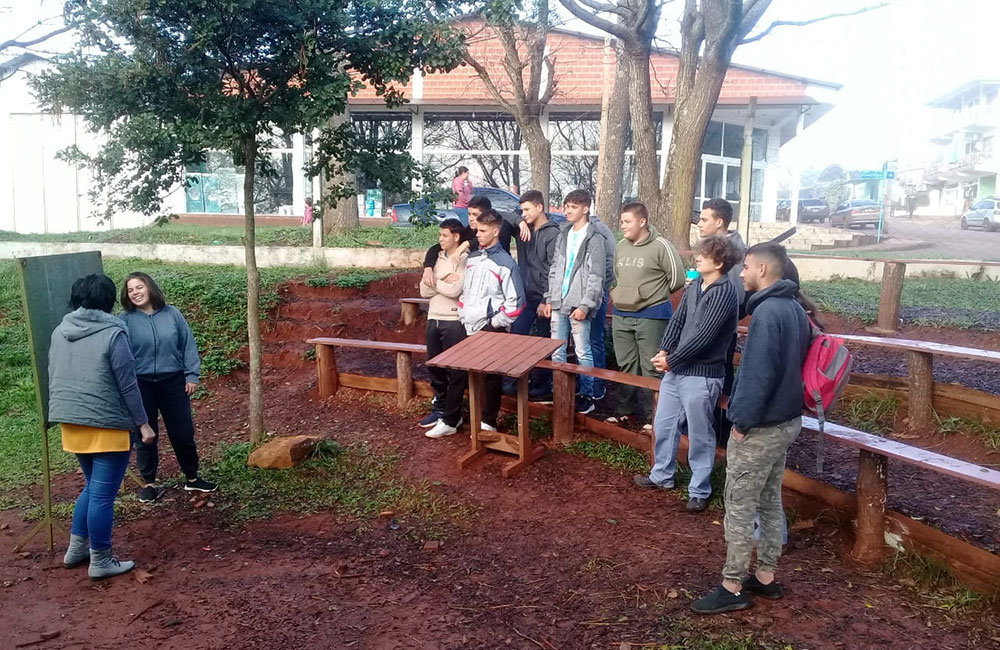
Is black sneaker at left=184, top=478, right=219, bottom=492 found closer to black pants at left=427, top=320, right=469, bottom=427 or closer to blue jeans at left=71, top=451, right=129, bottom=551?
blue jeans at left=71, top=451, right=129, bottom=551

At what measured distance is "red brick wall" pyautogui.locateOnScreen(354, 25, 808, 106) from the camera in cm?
2055

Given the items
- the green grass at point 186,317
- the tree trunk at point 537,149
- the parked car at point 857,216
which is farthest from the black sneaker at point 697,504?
the parked car at point 857,216

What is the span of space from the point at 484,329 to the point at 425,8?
7.88 feet

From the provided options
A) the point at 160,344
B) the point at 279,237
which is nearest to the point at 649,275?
the point at 160,344

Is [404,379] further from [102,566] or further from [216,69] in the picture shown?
[102,566]

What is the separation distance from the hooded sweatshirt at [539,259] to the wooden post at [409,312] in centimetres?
273

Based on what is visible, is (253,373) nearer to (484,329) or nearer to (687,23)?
(484,329)

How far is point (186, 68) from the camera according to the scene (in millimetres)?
5461

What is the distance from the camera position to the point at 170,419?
17.7ft

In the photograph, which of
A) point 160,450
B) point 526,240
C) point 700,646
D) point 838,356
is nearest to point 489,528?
point 700,646

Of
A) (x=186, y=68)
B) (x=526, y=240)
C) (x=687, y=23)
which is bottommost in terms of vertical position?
(x=526, y=240)

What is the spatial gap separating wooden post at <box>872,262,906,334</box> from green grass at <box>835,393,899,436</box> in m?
1.88

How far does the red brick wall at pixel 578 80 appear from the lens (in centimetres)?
2055

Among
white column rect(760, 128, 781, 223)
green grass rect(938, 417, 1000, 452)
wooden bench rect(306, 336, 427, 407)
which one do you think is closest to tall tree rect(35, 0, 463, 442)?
wooden bench rect(306, 336, 427, 407)
